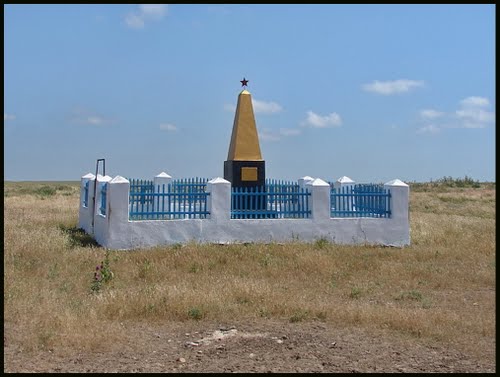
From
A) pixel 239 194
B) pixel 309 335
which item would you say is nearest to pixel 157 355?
pixel 309 335

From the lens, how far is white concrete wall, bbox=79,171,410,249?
13.1m

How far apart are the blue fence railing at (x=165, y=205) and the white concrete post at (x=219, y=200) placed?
0.59 ft

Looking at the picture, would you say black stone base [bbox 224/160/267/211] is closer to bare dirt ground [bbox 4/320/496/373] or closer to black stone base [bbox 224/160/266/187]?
black stone base [bbox 224/160/266/187]

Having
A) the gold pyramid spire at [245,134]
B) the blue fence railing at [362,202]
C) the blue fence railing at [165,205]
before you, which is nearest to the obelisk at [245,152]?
the gold pyramid spire at [245,134]

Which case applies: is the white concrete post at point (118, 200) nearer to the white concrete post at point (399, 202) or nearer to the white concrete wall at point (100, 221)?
the white concrete wall at point (100, 221)

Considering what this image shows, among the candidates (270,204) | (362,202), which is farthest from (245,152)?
(362,202)

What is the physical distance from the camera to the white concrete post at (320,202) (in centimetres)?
1411

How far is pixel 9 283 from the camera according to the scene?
8.69 m

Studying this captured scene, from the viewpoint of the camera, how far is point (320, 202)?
14.2m

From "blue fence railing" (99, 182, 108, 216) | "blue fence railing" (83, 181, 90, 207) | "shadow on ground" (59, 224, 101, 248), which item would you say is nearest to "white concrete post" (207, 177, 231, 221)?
"blue fence railing" (99, 182, 108, 216)

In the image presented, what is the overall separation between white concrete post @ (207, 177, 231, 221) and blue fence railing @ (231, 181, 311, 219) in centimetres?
24

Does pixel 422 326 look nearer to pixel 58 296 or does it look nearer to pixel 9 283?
pixel 58 296

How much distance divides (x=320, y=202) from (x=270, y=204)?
1.20m

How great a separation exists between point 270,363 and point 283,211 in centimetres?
831
